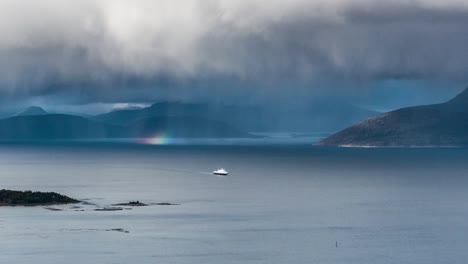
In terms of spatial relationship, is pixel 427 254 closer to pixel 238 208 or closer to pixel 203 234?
pixel 203 234

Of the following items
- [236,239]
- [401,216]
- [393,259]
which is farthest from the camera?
[401,216]

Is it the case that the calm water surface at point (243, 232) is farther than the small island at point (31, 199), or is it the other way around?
the small island at point (31, 199)

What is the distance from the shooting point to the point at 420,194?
19950cm

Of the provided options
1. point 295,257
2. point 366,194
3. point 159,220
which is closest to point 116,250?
point 295,257

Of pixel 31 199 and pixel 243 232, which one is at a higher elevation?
pixel 31 199

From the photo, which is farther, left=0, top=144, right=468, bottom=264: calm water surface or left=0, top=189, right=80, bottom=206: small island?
left=0, top=189, right=80, bottom=206: small island

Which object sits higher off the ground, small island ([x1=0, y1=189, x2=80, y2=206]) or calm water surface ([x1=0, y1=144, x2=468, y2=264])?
small island ([x1=0, y1=189, x2=80, y2=206])

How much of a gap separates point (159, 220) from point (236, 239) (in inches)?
931

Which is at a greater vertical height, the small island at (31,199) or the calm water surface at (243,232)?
the small island at (31,199)

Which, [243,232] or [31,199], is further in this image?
[31,199]

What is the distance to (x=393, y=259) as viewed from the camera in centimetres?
10406

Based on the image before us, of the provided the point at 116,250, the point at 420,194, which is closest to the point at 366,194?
the point at 420,194

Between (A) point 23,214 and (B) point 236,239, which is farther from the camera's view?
(A) point 23,214

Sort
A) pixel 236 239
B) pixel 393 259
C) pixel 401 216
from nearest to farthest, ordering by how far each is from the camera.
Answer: pixel 393 259 < pixel 236 239 < pixel 401 216
